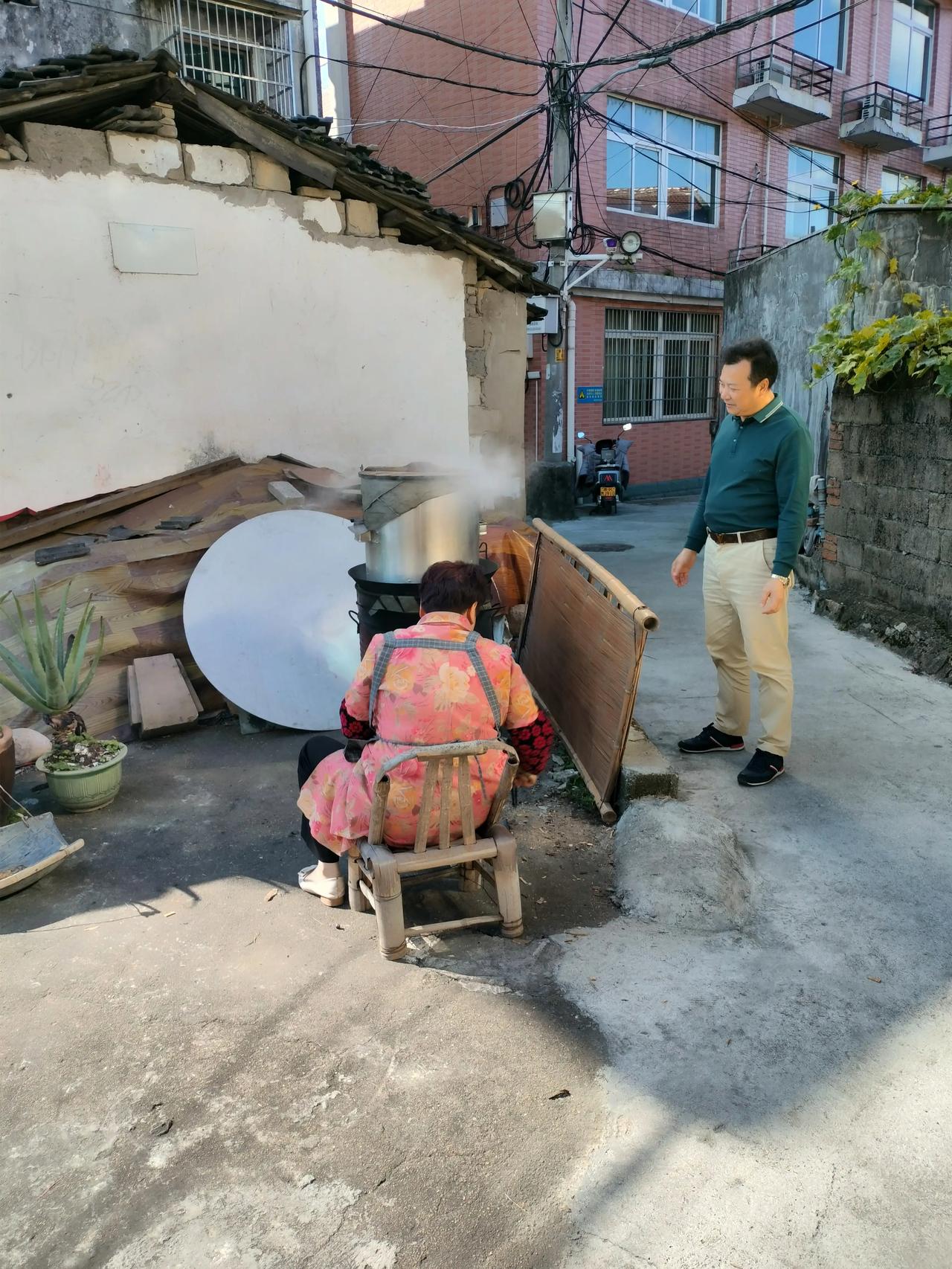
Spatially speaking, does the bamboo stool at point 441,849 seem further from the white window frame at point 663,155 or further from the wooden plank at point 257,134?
the white window frame at point 663,155

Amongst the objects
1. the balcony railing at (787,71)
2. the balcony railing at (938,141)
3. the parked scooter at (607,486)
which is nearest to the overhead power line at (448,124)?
the parked scooter at (607,486)

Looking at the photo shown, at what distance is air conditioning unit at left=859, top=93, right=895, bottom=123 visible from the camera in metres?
19.1

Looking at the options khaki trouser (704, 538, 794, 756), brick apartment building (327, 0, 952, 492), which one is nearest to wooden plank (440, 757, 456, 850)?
khaki trouser (704, 538, 794, 756)

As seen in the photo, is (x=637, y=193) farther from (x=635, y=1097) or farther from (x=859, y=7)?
(x=635, y=1097)

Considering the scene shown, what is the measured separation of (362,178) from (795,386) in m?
5.16

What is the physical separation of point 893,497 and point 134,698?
5.22 m

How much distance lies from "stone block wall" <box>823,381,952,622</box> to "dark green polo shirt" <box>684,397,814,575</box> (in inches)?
91.9

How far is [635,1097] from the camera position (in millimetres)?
2354

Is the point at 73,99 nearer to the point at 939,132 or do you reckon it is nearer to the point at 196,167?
the point at 196,167

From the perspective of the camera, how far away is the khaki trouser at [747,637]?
3.99m

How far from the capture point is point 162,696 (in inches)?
203

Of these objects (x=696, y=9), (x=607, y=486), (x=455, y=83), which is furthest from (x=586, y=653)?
(x=696, y=9)

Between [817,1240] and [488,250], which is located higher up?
[488,250]

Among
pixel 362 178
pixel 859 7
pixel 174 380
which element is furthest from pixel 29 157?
pixel 859 7
